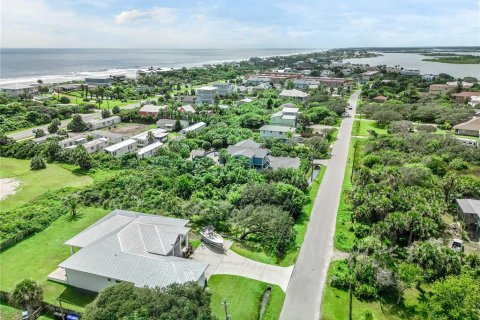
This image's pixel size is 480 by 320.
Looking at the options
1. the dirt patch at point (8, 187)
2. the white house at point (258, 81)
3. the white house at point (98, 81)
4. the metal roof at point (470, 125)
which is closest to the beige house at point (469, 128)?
the metal roof at point (470, 125)

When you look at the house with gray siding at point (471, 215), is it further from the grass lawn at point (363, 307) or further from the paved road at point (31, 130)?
the paved road at point (31, 130)

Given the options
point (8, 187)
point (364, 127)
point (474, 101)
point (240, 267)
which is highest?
point (474, 101)

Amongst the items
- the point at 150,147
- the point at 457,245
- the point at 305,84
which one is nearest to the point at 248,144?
the point at 150,147

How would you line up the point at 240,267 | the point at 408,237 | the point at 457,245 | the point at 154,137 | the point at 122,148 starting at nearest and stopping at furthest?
the point at 240,267, the point at 457,245, the point at 408,237, the point at 122,148, the point at 154,137

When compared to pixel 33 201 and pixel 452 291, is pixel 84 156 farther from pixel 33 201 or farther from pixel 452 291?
pixel 452 291

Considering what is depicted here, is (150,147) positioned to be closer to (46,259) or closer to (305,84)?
(46,259)

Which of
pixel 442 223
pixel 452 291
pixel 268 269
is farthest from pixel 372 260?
pixel 442 223

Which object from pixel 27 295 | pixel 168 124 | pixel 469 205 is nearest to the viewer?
pixel 27 295

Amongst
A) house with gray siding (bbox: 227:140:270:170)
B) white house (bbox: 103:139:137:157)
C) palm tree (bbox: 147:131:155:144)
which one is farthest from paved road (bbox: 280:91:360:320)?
white house (bbox: 103:139:137:157)
